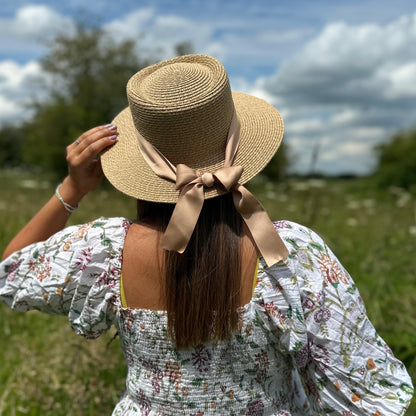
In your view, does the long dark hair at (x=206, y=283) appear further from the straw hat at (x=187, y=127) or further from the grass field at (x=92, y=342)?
the grass field at (x=92, y=342)

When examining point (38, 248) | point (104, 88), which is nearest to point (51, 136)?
point (104, 88)

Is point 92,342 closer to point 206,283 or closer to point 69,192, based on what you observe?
point 69,192

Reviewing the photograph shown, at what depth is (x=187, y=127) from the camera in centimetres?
116

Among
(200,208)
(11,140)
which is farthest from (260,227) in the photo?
(11,140)

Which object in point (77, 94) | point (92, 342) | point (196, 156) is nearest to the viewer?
point (196, 156)

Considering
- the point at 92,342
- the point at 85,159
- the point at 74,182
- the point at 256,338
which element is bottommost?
the point at 92,342

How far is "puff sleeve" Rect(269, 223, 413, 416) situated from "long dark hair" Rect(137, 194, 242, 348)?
0.12 meters

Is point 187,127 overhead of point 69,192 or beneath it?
overhead

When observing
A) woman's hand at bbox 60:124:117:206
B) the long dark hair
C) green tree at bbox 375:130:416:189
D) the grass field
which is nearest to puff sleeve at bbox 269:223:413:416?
the long dark hair

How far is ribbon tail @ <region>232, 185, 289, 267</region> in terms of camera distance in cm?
108

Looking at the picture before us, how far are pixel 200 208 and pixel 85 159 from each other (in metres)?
0.53

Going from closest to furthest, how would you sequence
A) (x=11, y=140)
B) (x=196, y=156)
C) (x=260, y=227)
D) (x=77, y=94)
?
(x=260, y=227)
(x=196, y=156)
(x=77, y=94)
(x=11, y=140)

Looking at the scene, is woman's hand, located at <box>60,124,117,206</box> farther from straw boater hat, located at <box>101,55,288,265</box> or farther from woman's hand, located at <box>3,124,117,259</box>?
straw boater hat, located at <box>101,55,288,265</box>

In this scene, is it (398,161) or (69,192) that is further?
(398,161)
